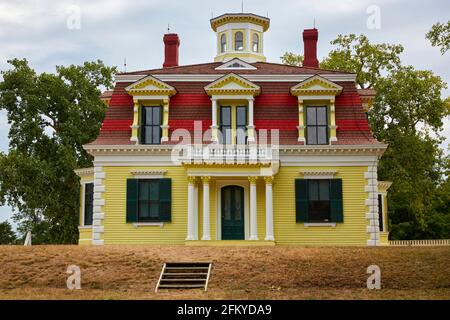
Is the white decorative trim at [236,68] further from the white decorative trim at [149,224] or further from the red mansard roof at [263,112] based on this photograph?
the white decorative trim at [149,224]

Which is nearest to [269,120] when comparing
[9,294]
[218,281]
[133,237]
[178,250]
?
[133,237]

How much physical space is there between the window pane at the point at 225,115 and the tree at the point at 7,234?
123ft

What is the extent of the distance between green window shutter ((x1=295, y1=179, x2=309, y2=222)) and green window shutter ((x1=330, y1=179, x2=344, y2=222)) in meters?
1.16

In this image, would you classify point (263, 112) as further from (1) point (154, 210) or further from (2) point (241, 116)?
(1) point (154, 210)

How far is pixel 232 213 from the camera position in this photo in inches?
1264

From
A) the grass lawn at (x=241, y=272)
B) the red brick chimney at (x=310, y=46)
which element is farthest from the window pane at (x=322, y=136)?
the grass lawn at (x=241, y=272)

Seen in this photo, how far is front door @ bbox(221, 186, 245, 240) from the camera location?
31906 millimetres

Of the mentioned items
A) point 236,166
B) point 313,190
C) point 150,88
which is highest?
point 150,88

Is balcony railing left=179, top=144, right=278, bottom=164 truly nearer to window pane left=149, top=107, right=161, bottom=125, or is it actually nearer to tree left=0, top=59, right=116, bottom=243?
window pane left=149, top=107, right=161, bottom=125

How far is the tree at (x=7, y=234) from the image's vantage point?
63869mm

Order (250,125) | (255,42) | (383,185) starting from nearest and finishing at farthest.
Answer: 1. (250,125)
2. (383,185)
3. (255,42)

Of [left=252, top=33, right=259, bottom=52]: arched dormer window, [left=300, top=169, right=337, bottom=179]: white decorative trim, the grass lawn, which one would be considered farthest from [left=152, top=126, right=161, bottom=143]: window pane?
[left=252, top=33, right=259, bottom=52]: arched dormer window

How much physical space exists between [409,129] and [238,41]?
1416 cm

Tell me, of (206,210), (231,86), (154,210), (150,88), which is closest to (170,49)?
(150,88)
